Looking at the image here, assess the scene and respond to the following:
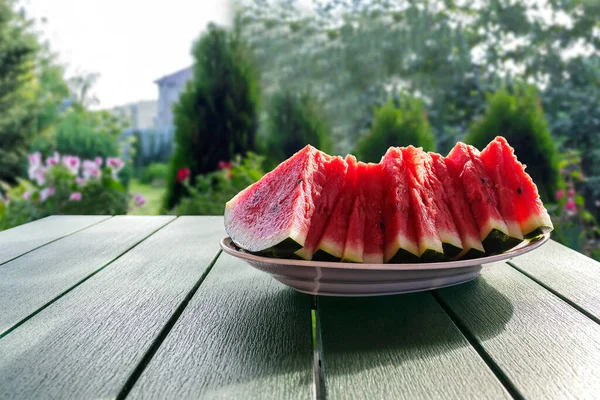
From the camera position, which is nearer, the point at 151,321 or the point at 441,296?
the point at 151,321

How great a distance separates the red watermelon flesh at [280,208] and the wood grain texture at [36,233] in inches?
31.7

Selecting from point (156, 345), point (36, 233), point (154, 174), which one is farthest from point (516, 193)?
point (154, 174)

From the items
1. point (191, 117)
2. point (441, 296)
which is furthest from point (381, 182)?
point (191, 117)

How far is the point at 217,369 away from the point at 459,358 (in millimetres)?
337

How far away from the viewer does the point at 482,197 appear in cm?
114

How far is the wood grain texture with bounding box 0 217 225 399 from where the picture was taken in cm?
74

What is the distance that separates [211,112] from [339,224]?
4.80m

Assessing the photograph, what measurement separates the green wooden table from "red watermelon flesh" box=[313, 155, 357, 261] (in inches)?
4.3

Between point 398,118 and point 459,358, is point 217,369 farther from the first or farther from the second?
point 398,118

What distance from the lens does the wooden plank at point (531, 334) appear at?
28.0 inches

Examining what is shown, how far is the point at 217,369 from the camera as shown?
0.76 m

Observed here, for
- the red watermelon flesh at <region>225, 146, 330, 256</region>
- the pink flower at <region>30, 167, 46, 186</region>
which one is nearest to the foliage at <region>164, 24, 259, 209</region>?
the pink flower at <region>30, 167, 46, 186</region>

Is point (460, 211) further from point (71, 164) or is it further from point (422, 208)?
point (71, 164)

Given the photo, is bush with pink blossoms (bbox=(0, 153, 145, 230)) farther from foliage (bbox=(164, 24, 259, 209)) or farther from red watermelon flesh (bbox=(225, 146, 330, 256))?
red watermelon flesh (bbox=(225, 146, 330, 256))
